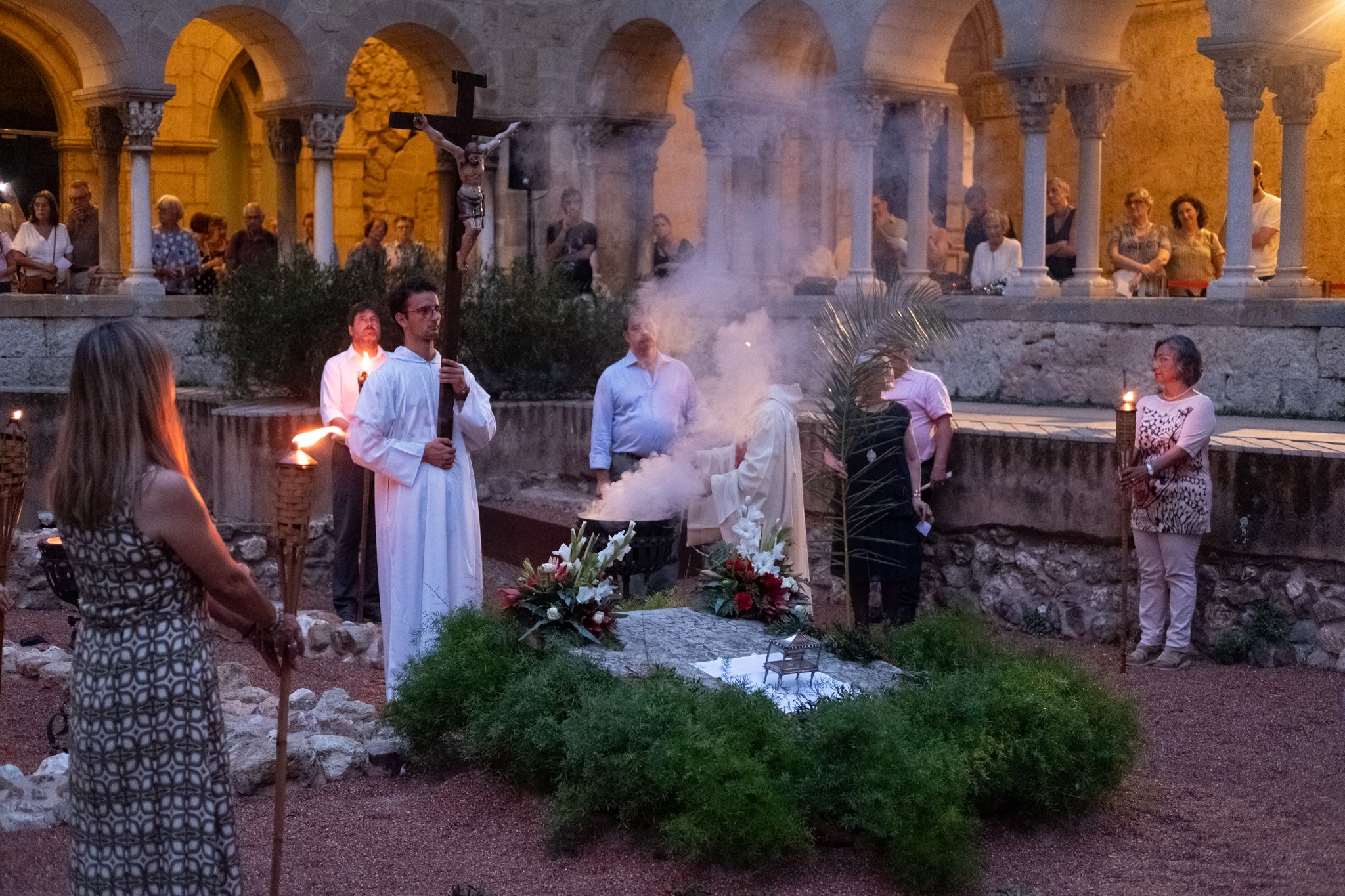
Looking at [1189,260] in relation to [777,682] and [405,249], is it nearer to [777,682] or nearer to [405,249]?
[405,249]

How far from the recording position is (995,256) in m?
13.8

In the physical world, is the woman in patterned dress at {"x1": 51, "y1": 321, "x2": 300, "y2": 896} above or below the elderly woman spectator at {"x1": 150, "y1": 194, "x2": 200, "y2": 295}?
below

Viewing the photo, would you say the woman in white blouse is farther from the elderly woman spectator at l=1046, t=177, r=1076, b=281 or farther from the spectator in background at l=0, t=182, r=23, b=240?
the elderly woman spectator at l=1046, t=177, r=1076, b=281

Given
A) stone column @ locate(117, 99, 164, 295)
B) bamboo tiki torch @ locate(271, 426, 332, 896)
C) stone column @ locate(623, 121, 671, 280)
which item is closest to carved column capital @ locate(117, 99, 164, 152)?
stone column @ locate(117, 99, 164, 295)

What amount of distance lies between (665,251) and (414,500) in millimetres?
10083

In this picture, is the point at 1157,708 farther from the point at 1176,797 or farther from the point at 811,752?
the point at 811,752

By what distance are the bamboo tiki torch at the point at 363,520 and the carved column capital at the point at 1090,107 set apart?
22.8 feet

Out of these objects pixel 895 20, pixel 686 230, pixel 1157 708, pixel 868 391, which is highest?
pixel 895 20

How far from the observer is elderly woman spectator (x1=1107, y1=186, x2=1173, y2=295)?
42.4 feet

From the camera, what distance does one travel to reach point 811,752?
4988 millimetres

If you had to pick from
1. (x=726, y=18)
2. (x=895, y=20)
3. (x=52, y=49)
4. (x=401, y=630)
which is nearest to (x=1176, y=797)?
(x=401, y=630)

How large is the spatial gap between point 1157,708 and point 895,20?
28.1ft

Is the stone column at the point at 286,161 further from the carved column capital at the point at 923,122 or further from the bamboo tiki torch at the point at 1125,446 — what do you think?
the bamboo tiki torch at the point at 1125,446

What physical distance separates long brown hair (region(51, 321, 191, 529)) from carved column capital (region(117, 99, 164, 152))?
39.9 ft
